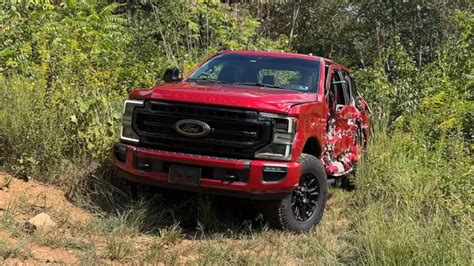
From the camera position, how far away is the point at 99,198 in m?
6.20

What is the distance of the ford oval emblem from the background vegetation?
1003mm

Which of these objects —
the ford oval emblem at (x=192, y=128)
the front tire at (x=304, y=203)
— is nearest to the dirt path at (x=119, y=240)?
the front tire at (x=304, y=203)

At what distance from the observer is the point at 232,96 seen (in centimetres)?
555

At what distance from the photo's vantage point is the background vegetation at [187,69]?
509 cm

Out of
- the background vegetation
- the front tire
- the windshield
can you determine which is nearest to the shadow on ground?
the background vegetation

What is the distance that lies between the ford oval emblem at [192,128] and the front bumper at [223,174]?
8.4 inches

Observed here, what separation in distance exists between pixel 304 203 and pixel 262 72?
5.78ft

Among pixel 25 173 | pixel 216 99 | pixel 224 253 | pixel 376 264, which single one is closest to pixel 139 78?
pixel 25 173

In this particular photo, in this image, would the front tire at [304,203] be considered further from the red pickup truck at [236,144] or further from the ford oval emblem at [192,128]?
the ford oval emblem at [192,128]

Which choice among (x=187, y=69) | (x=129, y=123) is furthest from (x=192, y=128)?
(x=187, y=69)

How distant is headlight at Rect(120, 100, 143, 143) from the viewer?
587 cm

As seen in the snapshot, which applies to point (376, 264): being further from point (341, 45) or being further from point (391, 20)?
point (341, 45)

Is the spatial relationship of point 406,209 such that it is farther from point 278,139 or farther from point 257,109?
point 257,109

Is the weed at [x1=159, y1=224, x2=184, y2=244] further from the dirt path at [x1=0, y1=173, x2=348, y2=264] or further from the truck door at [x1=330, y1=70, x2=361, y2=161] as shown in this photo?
the truck door at [x1=330, y1=70, x2=361, y2=161]
